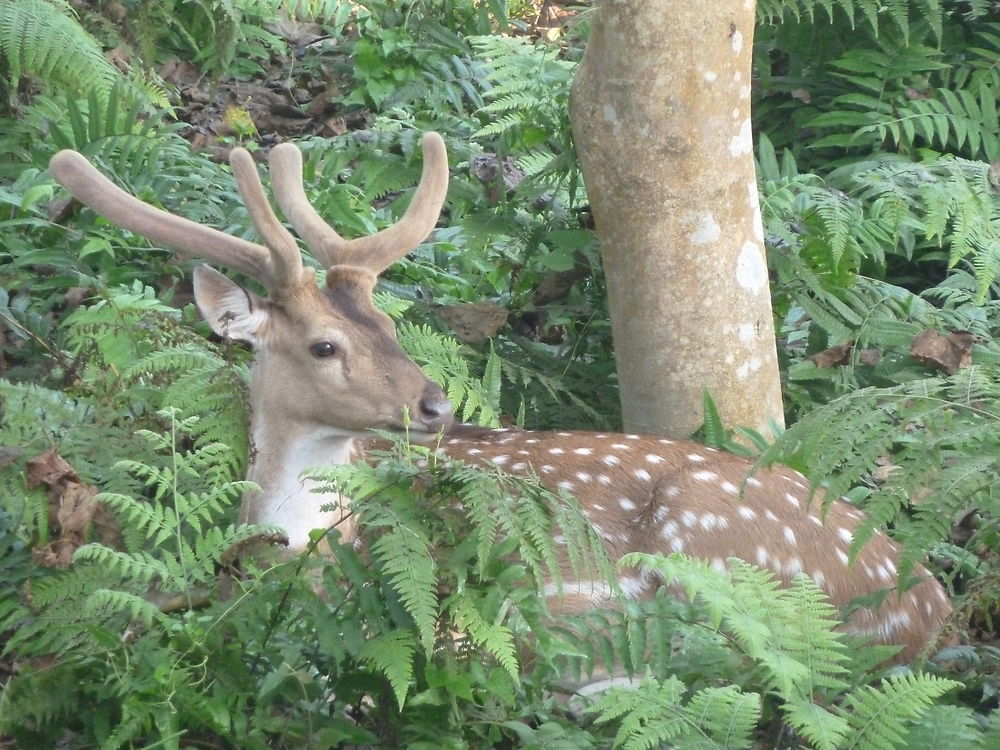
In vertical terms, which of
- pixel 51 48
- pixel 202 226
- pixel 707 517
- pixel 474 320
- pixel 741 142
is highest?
pixel 51 48

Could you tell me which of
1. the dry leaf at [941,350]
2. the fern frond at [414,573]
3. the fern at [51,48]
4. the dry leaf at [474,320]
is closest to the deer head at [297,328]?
the dry leaf at [474,320]

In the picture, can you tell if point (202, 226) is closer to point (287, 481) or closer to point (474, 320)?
point (287, 481)

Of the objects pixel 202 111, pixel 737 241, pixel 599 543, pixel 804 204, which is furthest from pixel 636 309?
pixel 202 111

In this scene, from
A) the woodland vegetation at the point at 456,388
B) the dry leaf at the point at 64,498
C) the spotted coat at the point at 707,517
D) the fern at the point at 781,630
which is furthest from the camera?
the spotted coat at the point at 707,517

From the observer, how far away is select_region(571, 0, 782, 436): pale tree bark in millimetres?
4762

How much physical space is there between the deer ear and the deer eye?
21cm

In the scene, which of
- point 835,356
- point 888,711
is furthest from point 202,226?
point 888,711

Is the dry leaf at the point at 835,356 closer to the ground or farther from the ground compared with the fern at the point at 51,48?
closer to the ground

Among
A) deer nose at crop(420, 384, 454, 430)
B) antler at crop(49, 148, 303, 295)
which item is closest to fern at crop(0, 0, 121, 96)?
antler at crop(49, 148, 303, 295)

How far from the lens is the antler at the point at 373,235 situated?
16.6 ft

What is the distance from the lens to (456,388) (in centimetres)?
501

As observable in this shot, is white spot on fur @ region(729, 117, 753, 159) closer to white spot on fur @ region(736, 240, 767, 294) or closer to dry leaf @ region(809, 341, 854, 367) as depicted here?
white spot on fur @ region(736, 240, 767, 294)

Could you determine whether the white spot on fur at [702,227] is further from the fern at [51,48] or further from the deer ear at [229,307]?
the fern at [51,48]

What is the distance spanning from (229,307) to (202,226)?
301 mm
